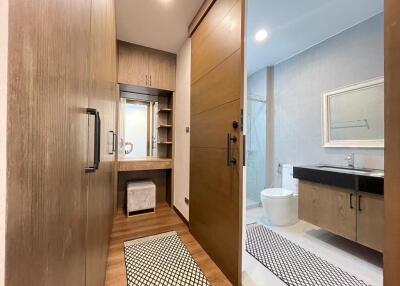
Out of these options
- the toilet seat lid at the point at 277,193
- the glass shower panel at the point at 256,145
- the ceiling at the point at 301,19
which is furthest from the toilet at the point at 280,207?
the ceiling at the point at 301,19

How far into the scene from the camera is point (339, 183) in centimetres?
175

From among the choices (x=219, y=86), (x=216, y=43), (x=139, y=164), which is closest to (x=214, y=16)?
(x=216, y=43)

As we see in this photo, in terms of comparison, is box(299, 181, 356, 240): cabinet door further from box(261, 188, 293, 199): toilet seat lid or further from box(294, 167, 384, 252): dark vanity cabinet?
box(261, 188, 293, 199): toilet seat lid

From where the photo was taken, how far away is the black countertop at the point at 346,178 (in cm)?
149

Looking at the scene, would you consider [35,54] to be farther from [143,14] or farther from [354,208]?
[354,208]

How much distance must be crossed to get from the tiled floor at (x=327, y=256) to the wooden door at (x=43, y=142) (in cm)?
146

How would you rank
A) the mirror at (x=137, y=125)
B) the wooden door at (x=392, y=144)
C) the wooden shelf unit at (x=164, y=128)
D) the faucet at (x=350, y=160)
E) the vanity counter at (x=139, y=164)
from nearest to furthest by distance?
the wooden door at (x=392, y=144) → the faucet at (x=350, y=160) → the vanity counter at (x=139, y=164) → the mirror at (x=137, y=125) → the wooden shelf unit at (x=164, y=128)

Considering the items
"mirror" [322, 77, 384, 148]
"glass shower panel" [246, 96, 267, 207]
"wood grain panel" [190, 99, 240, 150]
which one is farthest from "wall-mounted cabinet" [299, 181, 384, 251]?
"wood grain panel" [190, 99, 240, 150]

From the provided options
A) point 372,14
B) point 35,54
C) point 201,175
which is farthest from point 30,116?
point 372,14

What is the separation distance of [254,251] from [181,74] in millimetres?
2482

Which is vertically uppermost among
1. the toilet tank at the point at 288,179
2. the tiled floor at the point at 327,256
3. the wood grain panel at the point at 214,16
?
the wood grain panel at the point at 214,16

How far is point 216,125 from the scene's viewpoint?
1608 mm

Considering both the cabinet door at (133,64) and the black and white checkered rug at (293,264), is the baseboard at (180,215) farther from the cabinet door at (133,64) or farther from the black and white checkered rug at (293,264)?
the cabinet door at (133,64)

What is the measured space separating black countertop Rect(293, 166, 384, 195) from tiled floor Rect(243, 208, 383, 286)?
70cm
